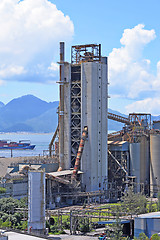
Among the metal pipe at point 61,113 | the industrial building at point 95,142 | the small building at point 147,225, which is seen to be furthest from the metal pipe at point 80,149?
the small building at point 147,225

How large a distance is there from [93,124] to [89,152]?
16.9 feet

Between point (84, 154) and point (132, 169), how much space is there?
465 inches

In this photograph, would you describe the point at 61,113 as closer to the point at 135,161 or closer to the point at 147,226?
the point at 135,161

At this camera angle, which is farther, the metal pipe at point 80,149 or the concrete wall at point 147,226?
the metal pipe at point 80,149

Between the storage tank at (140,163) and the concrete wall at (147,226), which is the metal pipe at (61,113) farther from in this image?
the concrete wall at (147,226)

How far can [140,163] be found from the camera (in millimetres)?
93812

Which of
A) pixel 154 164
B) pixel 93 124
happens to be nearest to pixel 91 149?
pixel 93 124

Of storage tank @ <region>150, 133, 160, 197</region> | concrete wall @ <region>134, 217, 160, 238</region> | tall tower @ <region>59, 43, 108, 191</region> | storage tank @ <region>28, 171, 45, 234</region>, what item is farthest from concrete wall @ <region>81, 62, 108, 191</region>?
storage tank @ <region>28, 171, 45, 234</region>

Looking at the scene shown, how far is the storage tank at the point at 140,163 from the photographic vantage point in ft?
306

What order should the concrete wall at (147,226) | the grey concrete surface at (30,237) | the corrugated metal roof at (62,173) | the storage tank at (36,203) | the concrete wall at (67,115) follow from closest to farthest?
the grey concrete surface at (30,237)
the storage tank at (36,203)
the concrete wall at (147,226)
the corrugated metal roof at (62,173)
the concrete wall at (67,115)

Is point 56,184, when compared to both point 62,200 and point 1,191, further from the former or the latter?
point 1,191

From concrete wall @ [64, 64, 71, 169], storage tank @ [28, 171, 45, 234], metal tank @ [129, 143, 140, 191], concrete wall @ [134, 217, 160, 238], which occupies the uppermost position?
concrete wall @ [64, 64, 71, 169]

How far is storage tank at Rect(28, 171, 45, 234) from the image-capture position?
5716 centimetres

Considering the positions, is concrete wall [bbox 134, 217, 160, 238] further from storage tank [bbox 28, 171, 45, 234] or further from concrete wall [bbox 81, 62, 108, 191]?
concrete wall [bbox 81, 62, 108, 191]
